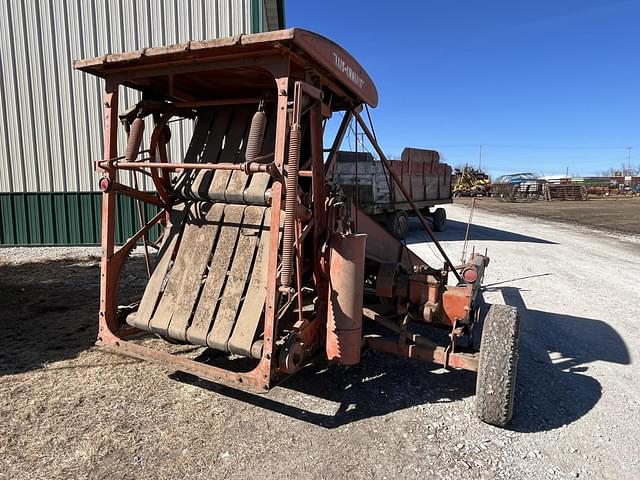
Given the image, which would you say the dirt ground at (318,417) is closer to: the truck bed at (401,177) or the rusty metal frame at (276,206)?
the rusty metal frame at (276,206)

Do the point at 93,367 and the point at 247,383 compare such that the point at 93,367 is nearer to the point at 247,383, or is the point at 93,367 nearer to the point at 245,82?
the point at 247,383

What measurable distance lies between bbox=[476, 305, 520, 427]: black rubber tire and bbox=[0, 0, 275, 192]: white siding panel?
960cm

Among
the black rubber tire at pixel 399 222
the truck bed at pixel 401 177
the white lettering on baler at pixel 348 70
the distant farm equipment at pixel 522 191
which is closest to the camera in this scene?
the white lettering on baler at pixel 348 70

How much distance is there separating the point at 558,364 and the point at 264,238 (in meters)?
3.31

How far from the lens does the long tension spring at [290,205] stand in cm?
312

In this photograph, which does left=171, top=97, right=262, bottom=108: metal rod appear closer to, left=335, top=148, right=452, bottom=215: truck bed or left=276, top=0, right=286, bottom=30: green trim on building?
left=335, top=148, right=452, bottom=215: truck bed

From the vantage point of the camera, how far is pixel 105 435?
323 cm

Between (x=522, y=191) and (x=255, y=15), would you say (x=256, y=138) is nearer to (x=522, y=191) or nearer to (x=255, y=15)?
(x=255, y=15)

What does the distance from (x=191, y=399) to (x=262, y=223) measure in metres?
1.59

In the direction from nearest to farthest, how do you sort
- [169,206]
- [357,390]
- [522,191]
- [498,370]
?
[498,370] → [357,390] → [169,206] → [522,191]

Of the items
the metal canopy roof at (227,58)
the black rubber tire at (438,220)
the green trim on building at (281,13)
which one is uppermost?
the green trim on building at (281,13)

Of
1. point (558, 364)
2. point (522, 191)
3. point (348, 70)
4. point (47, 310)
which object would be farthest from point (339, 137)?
point (522, 191)

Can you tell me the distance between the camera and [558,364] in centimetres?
465

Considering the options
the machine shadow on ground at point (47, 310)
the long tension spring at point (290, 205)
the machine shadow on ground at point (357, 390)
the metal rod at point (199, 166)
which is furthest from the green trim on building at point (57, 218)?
the long tension spring at point (290, 205)
